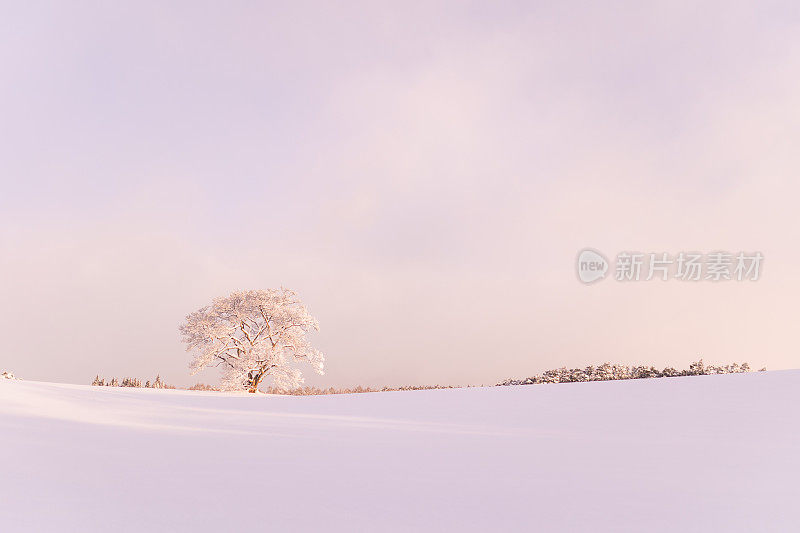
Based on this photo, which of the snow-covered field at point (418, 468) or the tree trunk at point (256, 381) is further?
the tree trunk at point (256, 381)

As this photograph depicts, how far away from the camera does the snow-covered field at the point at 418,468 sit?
2.27m

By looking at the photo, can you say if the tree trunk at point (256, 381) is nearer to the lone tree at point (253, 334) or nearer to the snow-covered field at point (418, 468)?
the lone tree at point (253, 334)

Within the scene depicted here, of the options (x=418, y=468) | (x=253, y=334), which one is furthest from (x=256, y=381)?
(x=418, y=468)

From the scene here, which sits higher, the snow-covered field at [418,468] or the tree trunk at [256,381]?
the snow-covered field at [418,468]

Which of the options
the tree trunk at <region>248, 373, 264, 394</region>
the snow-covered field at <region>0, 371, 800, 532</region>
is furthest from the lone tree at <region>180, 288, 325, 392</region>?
the snow-covered field at <region>0, 371, 800, 532</region>

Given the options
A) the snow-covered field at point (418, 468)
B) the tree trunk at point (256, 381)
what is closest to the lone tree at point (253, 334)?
the tree trunk at point (256, 381)

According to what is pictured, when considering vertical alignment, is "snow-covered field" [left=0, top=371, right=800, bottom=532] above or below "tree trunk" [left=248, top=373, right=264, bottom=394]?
above

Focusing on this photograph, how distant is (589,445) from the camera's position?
3.63m

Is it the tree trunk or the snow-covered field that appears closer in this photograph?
the snow-covered field

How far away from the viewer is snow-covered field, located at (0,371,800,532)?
7.44 feet

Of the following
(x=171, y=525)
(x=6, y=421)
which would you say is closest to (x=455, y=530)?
(x=171, y=525)

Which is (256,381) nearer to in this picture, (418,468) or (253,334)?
(253,334)

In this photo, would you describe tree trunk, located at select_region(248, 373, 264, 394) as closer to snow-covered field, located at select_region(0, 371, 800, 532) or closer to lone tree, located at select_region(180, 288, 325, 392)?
lone tree, located at select_region(180, 288, 325, 392)

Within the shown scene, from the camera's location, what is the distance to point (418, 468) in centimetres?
302
